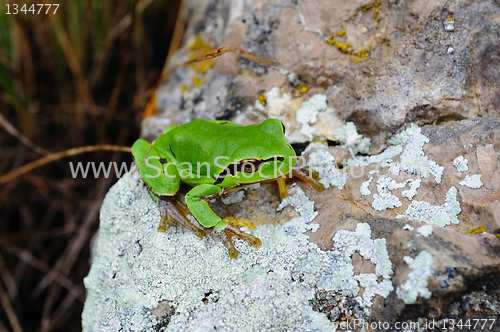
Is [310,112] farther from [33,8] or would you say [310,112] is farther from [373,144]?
[33,8]

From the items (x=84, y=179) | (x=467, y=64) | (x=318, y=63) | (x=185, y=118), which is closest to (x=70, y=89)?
(x=84, y=179)

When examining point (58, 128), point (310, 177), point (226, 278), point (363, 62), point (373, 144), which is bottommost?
point (58, 128)

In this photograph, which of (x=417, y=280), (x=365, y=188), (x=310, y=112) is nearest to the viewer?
(x=417, y=280)

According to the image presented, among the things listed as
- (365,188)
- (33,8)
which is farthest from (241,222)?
(33,8)

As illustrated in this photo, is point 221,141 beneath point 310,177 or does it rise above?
above

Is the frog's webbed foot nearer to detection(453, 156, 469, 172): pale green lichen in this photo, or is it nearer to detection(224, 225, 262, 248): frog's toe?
detection(224, 225, 262, 248): frog's toe

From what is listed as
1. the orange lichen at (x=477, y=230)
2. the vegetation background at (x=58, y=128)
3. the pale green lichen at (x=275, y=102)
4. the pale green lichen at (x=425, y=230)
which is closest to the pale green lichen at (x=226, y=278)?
the pale green lichen at (x=425, y=230)

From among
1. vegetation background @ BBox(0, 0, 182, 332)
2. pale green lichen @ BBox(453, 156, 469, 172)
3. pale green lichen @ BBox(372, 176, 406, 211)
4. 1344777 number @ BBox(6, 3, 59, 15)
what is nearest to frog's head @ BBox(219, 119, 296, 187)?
pale green lichen @ BBox(372, 176, 406, 211)
